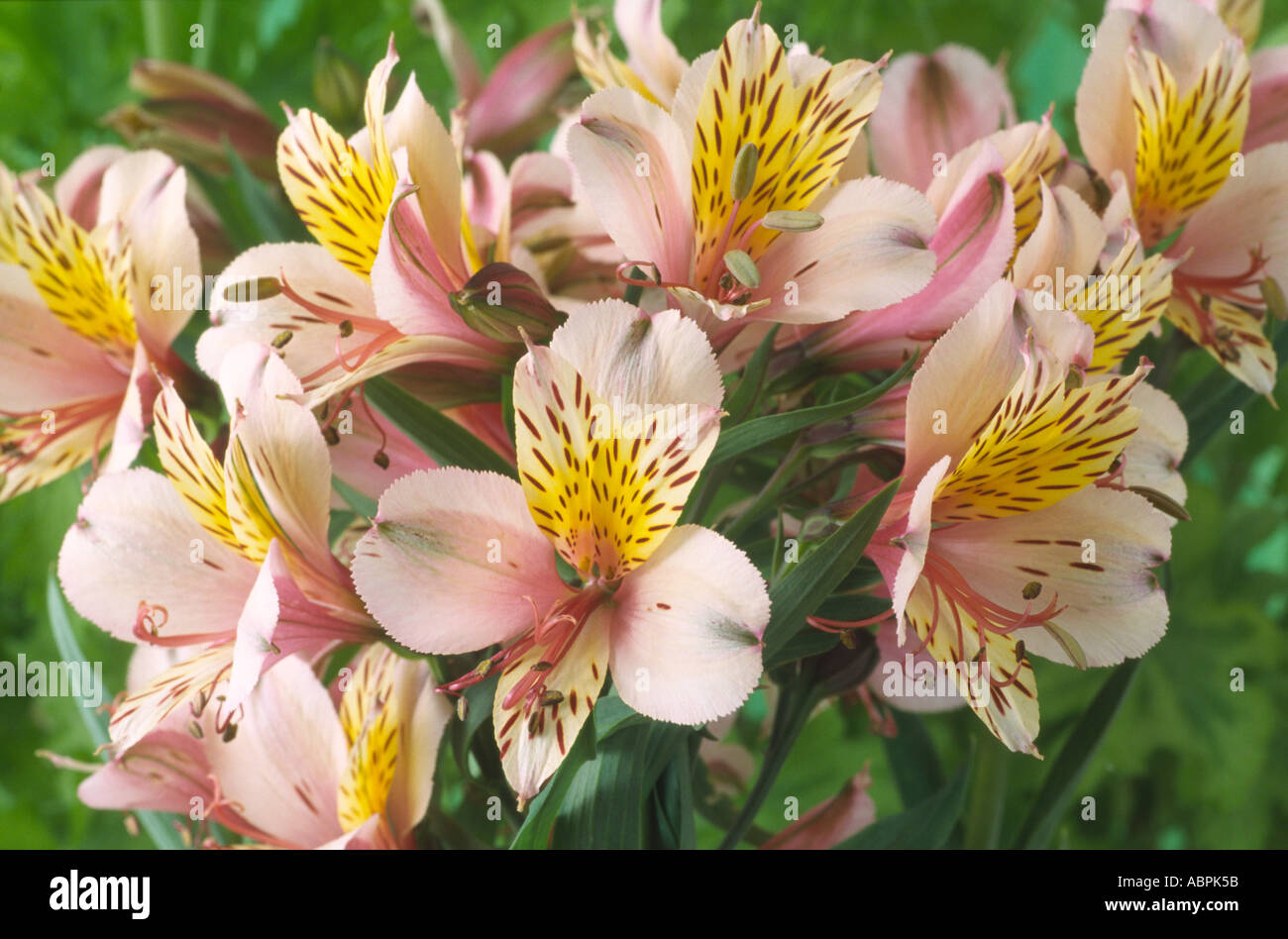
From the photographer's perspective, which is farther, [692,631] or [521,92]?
[521,92]

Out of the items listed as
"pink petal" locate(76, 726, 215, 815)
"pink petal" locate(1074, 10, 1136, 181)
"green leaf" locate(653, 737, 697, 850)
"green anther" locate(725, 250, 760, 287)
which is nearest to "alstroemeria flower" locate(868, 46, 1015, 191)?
"pink petal" locate(1074, 10, 1136, 181)

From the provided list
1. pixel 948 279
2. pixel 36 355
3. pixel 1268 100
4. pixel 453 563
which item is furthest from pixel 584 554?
pixel 1268 100

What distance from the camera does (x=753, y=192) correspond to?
14.3 inches

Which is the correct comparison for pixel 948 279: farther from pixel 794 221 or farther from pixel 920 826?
pixel 920 826

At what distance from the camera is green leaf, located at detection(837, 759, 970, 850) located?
0.49 m

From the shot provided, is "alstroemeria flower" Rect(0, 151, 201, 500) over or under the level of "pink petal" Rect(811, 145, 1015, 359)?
under

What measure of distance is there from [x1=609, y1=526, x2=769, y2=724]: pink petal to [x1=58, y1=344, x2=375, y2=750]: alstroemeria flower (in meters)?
0.10

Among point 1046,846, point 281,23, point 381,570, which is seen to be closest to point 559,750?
point 381,570

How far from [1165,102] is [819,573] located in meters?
0.24

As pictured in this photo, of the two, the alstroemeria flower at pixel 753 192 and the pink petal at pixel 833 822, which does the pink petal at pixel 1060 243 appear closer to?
the alstroemeria flower at pixel 753 192

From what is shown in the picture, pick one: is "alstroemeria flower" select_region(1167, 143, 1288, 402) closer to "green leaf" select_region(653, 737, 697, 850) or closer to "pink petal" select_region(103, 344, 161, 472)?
"green leaf" select_region(653, 737, 697, 850)

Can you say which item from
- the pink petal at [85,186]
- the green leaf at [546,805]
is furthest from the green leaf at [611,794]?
the pink petal at [85,186]

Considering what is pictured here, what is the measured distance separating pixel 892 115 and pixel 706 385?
0.67 ft

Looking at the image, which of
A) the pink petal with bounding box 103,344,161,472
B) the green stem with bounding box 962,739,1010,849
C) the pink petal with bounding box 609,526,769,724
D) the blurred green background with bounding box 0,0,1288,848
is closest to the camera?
the pink petal with bounding box 609,526,769,724
